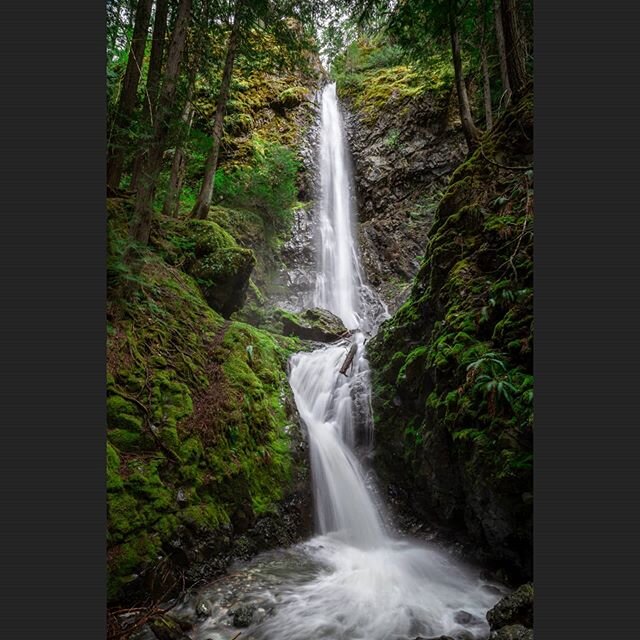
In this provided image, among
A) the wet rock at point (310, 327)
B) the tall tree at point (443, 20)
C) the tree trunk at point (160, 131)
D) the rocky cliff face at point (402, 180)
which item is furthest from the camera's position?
the rocky cliff face at point (402, 180)

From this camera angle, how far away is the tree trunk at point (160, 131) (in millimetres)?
6059

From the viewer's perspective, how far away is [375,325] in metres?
16.0

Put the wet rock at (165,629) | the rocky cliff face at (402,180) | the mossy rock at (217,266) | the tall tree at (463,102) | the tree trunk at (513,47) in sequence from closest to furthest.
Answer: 1. the wet rock at (165,629)
2. the tree trunk at (513,47)
3. the tall tree at (463,102)
4. the mossy rock at (217,266)
5. the rocky cliff face at (402,180)

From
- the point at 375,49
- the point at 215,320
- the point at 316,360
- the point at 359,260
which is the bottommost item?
the point at 316,360

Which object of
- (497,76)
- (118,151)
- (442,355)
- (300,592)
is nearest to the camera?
(300,592)

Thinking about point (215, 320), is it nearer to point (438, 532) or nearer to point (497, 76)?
point (438, 532)

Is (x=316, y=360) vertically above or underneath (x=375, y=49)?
underneath

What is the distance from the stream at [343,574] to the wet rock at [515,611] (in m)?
0.50

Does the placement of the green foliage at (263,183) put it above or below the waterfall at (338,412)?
above

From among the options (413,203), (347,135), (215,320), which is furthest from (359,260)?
(215,320)

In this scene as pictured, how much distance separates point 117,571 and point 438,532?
15.3 feet

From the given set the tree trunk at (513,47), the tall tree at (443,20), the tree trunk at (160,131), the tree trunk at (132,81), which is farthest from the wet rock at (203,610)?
the tall tree at (443,20)

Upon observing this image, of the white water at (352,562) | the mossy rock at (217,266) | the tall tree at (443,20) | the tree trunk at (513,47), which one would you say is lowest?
the white water at (352,562)

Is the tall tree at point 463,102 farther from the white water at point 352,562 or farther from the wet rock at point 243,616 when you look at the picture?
the wet rock at point 243,616
